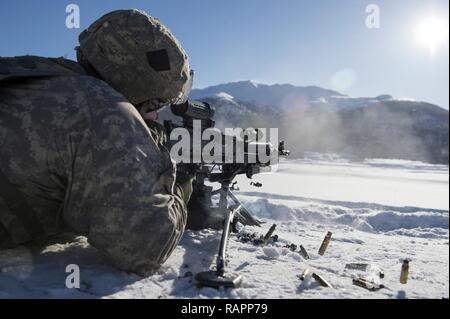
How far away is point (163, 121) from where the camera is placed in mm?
3357

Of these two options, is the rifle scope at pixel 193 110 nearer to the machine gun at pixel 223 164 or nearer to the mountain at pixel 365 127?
the machine gun at pixel 223 164

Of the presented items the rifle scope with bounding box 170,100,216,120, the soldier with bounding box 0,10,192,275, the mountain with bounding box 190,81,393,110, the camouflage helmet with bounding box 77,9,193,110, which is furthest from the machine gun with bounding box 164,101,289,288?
the mountain with bounding box 190,81,393,110

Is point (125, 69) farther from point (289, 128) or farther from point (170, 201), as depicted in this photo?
point (289, 128)

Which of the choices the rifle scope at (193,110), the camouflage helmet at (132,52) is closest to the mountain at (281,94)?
the rifle scope at (193,110)

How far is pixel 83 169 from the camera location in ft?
6.21

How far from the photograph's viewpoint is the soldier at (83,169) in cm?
188

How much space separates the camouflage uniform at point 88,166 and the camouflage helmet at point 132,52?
37 centimetres

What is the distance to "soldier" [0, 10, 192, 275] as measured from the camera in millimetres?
1885

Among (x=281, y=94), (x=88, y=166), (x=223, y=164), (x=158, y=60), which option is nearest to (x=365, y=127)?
(x=281, y=94)

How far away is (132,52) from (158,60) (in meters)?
0.16
